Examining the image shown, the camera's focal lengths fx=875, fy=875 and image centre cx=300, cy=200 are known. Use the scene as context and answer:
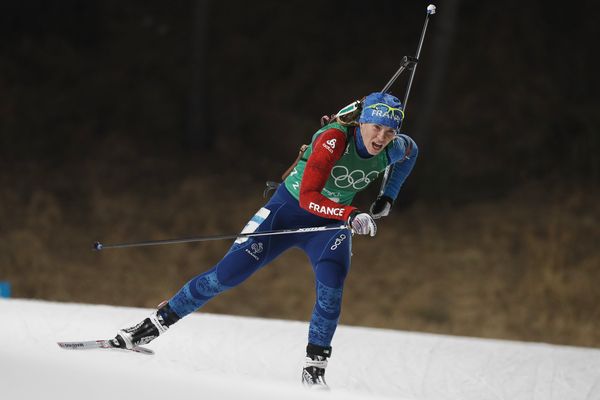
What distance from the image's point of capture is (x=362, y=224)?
3035 mm

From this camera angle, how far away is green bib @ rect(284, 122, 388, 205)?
3326mm

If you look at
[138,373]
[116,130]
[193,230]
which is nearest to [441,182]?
[193,230]

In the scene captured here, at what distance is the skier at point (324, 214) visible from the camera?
3207mm

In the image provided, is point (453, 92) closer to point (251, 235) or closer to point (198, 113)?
point (198, 113)

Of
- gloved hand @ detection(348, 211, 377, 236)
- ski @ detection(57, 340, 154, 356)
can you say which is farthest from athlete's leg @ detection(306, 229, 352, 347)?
ski @ detection(57, 340, 154, 356)

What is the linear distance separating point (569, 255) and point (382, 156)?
394 centimetres

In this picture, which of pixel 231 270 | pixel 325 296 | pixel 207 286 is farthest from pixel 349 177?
pixel 207 286

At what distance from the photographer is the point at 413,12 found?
8.82 meters

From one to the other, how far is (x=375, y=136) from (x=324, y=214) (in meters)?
0.36

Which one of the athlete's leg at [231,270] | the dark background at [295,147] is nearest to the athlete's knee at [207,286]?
the athlete's leg at [231,270]

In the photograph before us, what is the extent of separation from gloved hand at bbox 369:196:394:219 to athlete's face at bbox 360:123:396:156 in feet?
1.02

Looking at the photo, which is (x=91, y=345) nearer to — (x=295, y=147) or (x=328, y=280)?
(x=328, y=280)

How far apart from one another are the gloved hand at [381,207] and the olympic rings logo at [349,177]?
161mm

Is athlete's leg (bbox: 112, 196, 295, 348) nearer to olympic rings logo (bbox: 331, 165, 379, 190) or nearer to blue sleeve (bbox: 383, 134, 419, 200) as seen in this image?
olympic rings logo (bbox: 331, 165, 379, 190)
